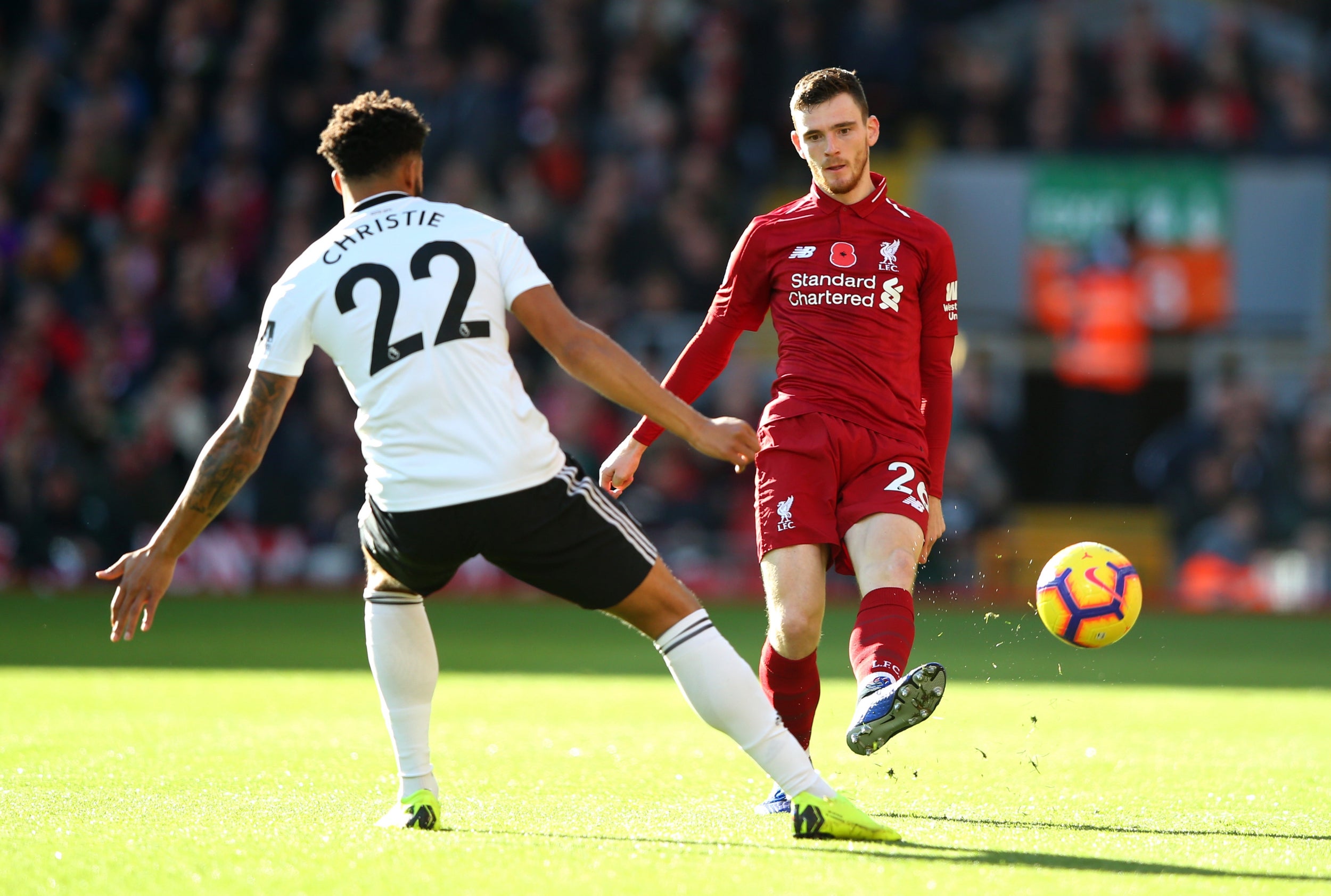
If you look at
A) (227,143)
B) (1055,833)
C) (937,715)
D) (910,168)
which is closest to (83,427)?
(227,143)

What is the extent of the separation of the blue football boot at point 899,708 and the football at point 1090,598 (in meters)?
1.19

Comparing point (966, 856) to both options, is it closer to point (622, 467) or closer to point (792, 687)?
point (792, 687)

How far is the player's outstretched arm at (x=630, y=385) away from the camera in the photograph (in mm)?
4254

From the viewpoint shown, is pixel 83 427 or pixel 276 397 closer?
pixel 276 397

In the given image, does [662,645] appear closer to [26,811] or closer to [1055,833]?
[1055,833]

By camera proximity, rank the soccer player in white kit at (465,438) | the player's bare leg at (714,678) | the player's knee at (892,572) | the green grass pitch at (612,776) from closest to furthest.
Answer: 1. the green grass pitch at (612,776)
2. the soccer player in white kit at (465,438)
3. the player's bare leg at (714,678)
4. the player's knee at (892,572)

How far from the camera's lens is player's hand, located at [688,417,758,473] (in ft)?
13.9

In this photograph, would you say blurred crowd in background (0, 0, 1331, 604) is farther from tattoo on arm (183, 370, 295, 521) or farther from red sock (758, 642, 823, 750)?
tattoo on arm (183, 370, 295, 521)

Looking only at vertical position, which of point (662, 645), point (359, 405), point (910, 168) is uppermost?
point (910, 168)

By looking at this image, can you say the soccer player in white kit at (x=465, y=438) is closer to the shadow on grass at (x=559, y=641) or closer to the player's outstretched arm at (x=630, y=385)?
the player's outstretched arm at (x=630, y=385)

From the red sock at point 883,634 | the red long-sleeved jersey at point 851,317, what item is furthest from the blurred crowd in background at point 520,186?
the red sock at point 883,634

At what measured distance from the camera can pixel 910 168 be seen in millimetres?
16484

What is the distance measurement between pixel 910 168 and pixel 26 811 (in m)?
13.0

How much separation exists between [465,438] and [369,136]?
95 centimetres
